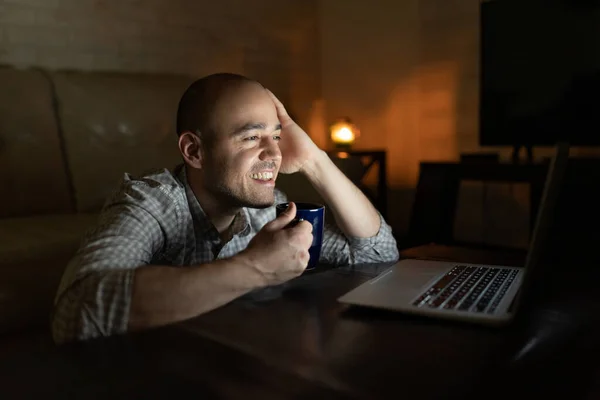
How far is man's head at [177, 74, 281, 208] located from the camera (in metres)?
1.03

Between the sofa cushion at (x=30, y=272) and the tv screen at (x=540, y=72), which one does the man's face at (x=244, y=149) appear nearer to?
the sofa cushion at (x=30, y=272)

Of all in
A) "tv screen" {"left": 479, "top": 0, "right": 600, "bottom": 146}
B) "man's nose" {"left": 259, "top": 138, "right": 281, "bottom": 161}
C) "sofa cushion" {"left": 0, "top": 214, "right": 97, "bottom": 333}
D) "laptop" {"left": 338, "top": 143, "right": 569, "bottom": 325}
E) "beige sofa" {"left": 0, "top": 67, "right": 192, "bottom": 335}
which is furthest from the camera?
"tv screen" {"left": 479, "top": 0, "right": 600, "bottom": 146}

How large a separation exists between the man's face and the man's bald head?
0.03ft

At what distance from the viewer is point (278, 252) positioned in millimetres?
771

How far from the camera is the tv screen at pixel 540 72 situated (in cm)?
238

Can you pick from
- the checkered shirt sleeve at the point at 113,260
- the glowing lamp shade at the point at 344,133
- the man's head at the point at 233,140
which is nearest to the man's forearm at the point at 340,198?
the man's head at the point at 233,140

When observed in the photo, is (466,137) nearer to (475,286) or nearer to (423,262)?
(423,262)

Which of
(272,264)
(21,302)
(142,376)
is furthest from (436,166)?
(142,376)

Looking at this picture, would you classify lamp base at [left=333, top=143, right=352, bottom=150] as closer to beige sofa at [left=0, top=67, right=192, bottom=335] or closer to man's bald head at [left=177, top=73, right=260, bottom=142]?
beige sofa at [left=0, top=67, right=192, bottom=335]

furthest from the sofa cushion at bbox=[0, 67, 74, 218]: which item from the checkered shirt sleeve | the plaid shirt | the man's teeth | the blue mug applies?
the blue mug

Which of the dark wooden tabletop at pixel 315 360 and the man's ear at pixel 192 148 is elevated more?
the man's ear at pixel 192 148

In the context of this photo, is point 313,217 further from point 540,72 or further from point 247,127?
point 540,72

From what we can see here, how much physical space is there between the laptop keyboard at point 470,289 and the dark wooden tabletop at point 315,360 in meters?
0.05

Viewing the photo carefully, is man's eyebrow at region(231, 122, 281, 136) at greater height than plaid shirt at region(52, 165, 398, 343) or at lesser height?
greater
